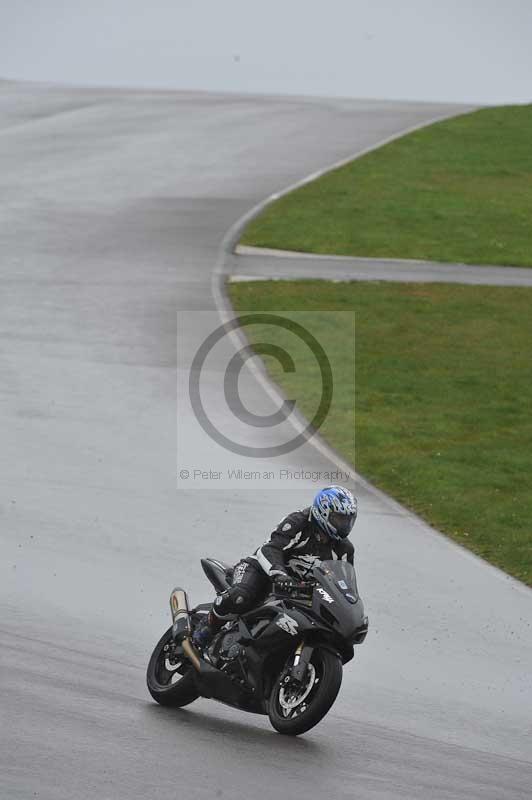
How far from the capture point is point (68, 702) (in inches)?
409

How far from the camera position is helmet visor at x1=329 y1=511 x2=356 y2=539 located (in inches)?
411

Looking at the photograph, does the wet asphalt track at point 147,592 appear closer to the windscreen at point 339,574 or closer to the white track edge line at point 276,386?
the white track edge line at point 276,386

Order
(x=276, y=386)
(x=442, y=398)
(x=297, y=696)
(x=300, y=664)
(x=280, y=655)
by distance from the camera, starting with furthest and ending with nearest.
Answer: (x=442, y=398) < (x=276, y=386) < (x=280, y=655) < (x=297, y=696) < (x=300, y=664)

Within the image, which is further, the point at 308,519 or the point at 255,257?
the point at 255,257

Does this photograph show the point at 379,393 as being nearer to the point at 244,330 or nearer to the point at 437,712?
the point at 244,330

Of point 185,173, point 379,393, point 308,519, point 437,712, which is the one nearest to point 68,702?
point 308,519

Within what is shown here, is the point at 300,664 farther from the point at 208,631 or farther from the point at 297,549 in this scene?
the point at 208,631

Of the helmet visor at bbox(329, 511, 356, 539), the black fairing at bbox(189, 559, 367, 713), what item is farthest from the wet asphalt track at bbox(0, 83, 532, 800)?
the helmet visor at bbox(329, 511, 356, 539)

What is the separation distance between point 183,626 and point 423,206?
98.7ft

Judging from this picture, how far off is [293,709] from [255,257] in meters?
24.0

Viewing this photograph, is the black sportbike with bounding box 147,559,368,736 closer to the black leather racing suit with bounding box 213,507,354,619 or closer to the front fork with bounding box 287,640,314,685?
the front fork with bounding box 287,640,314,685

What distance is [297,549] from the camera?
1077 cm

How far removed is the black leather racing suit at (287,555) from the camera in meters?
10.7

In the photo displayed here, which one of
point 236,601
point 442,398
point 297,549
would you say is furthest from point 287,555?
point 442,398
